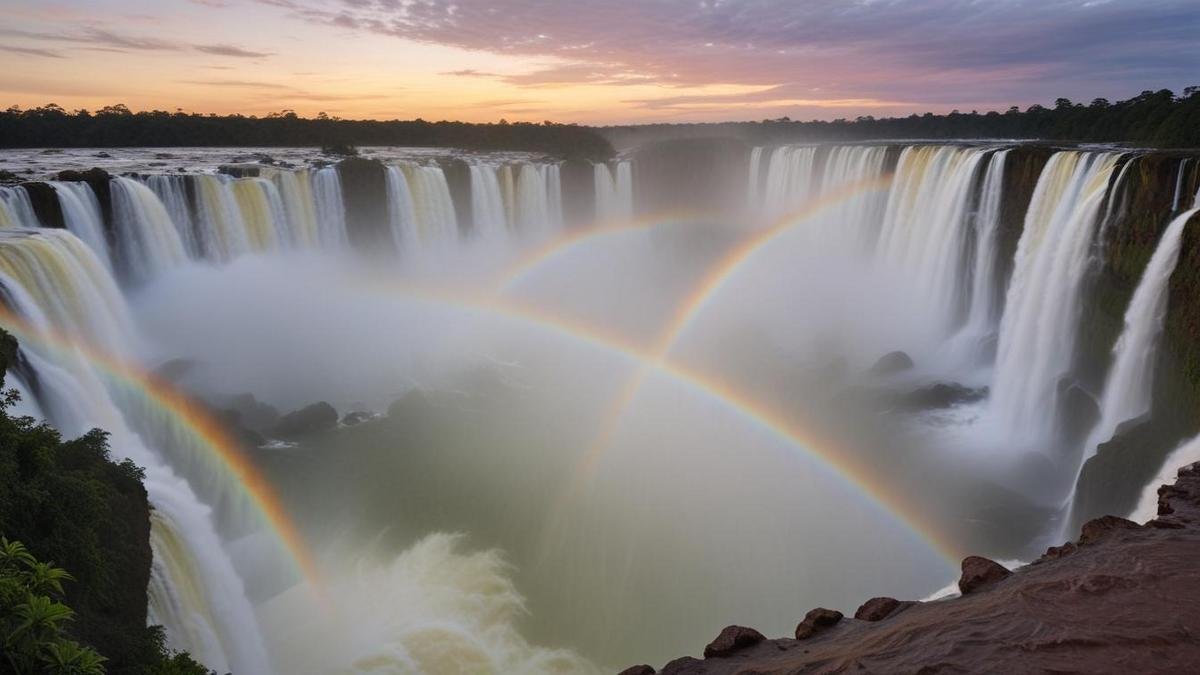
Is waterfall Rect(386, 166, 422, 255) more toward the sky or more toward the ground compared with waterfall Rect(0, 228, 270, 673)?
more toward the sky

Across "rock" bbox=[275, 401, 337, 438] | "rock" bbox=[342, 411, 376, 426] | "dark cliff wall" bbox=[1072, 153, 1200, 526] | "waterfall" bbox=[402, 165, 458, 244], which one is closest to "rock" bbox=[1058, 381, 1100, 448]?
"dark cliff wall" bbox=[1072, 153, 1200, 526]

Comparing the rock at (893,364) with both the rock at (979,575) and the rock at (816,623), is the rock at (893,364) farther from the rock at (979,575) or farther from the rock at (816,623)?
the rock at (816,623)

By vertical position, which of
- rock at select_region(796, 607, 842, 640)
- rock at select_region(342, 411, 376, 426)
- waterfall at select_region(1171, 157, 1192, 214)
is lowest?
rock at select_region(342, 411, 376, 426)

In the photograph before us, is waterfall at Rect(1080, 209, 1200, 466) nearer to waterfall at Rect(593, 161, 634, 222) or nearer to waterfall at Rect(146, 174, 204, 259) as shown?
waterfall at Rect(146, 174, 204, 259)

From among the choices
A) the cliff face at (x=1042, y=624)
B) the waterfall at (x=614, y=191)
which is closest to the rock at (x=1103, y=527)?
the cliff face at (x=1042, y=624)

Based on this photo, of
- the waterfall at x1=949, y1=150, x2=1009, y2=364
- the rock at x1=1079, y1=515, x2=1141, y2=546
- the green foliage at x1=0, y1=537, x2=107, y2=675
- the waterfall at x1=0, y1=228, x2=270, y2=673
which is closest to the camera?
the green foliage at x1=0, y1=537, x2=107, y2=675

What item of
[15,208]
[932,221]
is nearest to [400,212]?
[15,208]
